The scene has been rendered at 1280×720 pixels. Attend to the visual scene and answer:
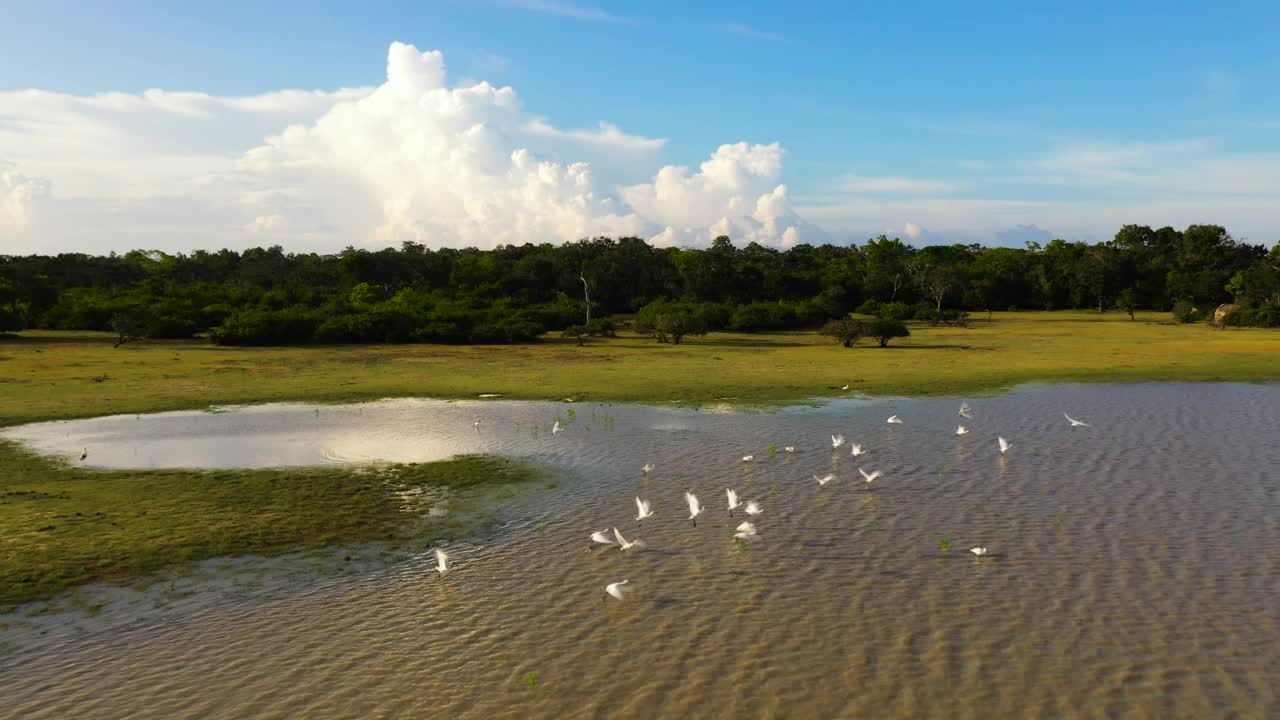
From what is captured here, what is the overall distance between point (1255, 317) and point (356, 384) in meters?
55.4

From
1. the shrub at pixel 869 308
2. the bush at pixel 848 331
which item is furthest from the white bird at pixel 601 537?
the shrub at pixel 869 308

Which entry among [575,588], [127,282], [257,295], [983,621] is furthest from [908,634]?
[127,282]

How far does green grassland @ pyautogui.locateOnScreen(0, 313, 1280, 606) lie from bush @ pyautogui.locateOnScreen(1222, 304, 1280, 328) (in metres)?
2.04

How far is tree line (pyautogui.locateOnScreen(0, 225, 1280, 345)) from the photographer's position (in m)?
48.2

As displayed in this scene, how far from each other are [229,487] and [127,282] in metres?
77.6

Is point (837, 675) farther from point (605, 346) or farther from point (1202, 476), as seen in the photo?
point (605, 346)

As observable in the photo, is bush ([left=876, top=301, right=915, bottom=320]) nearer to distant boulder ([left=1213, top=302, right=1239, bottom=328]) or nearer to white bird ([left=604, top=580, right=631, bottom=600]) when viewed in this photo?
distant boulder ([left=1213, top=302, right=1239, bottom=328])

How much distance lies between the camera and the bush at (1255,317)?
57031 millimetres

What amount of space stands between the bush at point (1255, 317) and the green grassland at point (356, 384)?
6.68 feet

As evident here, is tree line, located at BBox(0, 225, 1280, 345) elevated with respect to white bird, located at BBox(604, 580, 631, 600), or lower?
elevated

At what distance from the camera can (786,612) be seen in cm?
955

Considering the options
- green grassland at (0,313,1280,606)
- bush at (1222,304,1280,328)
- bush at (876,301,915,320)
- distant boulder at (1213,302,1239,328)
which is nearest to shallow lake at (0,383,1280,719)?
green grassland at (0,313,1280,606)

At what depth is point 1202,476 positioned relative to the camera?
15.6 meters

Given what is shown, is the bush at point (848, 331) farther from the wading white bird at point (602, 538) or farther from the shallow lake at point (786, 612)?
the wading white bird at point (602, 538)
